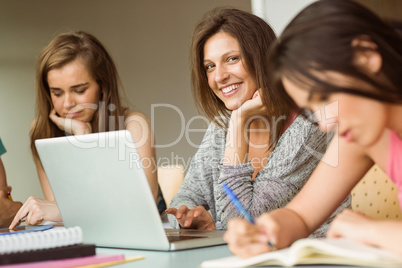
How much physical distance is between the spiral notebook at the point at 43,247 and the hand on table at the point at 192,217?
0.48m

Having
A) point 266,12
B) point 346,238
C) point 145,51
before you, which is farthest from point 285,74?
point 145,51

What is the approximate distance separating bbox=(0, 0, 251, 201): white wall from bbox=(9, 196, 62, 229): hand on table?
9.03ft

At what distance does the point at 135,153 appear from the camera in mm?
969

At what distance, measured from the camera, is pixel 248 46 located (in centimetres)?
171

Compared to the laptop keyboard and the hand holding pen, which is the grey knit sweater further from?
the hand holding pen

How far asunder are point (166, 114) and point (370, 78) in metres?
4.04

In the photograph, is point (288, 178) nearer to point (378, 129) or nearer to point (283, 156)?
point (283, 156)

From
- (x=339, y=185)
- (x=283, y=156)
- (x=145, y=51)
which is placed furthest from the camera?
(x=145, y=51)

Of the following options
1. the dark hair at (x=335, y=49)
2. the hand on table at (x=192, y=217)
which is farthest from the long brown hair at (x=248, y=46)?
the dark hair at (x=335, y=49)

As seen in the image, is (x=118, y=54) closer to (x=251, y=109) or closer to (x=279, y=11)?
(x=279, y=11)

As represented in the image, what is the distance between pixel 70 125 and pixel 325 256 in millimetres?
1655

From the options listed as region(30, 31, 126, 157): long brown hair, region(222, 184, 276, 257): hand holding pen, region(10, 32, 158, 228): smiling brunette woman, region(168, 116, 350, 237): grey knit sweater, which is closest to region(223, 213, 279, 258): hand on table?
region(222, 184, 276, 257): hand holding pen

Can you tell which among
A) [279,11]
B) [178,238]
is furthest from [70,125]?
[279,11]

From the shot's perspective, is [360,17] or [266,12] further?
[266,12]
